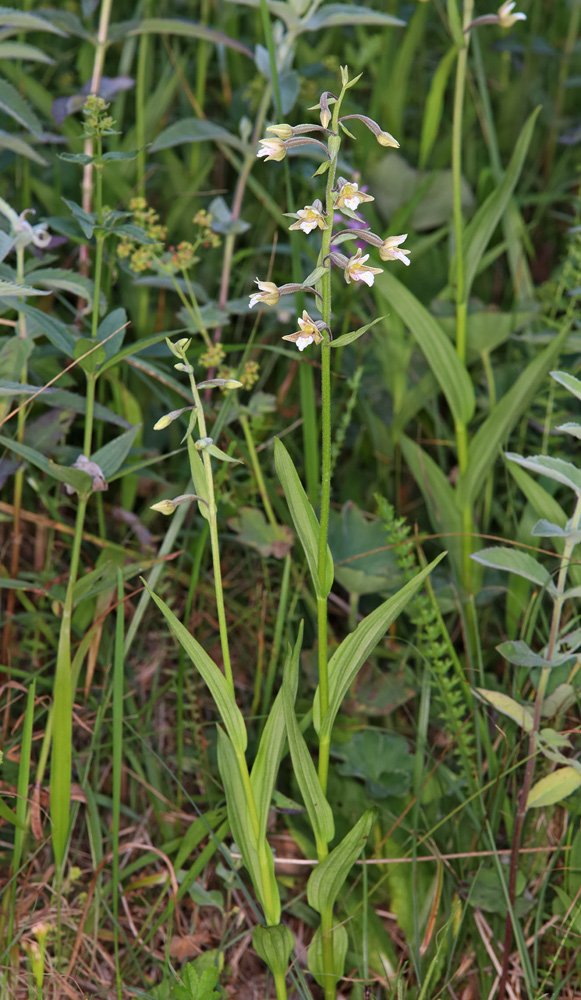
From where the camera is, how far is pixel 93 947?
4.56 ft

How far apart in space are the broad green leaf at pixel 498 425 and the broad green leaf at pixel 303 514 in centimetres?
66

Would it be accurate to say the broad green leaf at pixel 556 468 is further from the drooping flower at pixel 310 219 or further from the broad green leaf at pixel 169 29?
the broad green leaf at pixel 169 29

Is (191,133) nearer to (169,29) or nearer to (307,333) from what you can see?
(169,29)

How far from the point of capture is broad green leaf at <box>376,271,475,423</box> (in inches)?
67.6

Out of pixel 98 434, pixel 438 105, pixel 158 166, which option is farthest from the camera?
pixel 158 166

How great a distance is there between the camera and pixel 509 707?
1.41 metres

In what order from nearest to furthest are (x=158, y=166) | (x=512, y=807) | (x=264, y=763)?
(x=264, y=763)
(x=512, y=807)
(x=158, y=166)

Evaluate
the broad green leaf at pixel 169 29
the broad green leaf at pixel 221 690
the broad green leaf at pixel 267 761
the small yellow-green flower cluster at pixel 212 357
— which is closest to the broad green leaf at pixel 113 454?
the small yellow-green flower cluster at pixel 212 357

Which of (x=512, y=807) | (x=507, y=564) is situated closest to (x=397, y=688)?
(x=512, y=807)

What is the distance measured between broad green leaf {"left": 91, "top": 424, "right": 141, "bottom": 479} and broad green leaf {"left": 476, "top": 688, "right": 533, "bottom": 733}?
29.4 inches

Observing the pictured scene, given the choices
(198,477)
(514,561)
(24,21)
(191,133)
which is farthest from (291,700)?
(24,21)

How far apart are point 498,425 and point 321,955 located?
1055mm

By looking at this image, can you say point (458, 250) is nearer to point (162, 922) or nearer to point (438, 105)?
point (438, 105)

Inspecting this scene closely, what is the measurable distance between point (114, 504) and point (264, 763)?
3.00 feet
